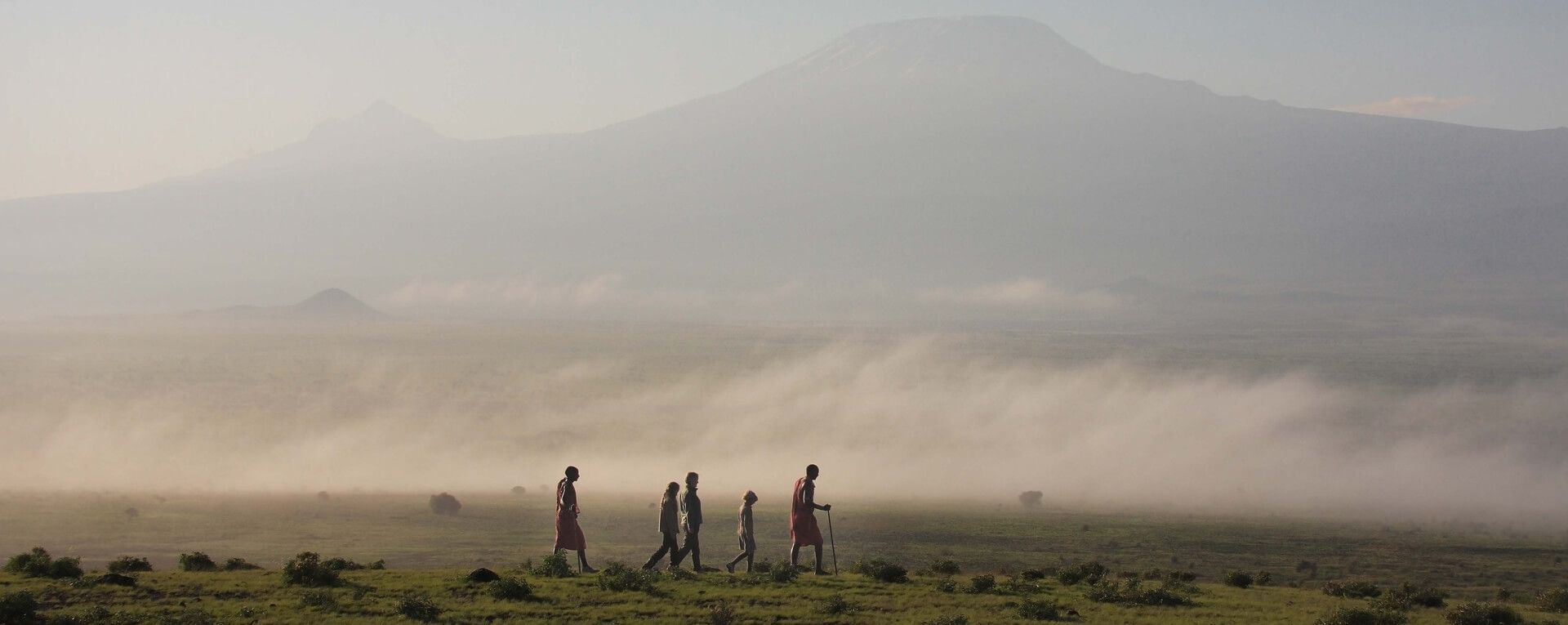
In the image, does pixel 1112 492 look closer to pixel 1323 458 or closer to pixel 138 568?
pixel 1323 458

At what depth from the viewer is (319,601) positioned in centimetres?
2234

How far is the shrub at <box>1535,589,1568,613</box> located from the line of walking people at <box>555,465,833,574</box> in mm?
11773

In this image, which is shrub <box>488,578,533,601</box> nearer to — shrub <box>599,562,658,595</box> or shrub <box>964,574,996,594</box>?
shrub <box>599,562,658,595</box>

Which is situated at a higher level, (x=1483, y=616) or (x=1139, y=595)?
(x=1139, y=595)

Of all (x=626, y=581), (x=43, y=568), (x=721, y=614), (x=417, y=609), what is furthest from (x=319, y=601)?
(x=721, y=614)

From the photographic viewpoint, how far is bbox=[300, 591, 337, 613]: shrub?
2214cm

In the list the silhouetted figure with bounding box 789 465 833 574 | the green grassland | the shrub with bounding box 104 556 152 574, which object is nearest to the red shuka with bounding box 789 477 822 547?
the silhouetted figure with bounding box 789 465 833 574

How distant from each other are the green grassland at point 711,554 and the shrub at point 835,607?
0.32 ft

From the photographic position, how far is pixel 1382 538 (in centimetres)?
6259

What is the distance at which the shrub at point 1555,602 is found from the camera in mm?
24234

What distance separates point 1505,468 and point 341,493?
358ft

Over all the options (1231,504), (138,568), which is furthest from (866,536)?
(1231,504)

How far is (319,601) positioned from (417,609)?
5.82ft

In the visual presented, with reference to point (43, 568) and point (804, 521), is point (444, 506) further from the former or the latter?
point (804, 521)
